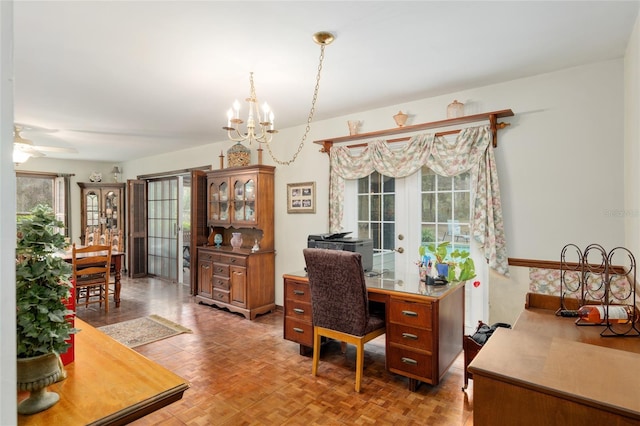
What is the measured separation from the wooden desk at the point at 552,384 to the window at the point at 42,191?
25.4ft

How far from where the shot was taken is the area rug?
3.56 meters

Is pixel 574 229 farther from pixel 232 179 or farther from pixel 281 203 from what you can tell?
pixel 232 179

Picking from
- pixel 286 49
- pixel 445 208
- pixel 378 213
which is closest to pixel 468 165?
pixel 445 208

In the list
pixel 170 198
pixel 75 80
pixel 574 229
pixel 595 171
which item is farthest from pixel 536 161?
pixel 170 198

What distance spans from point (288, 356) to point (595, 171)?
2.98 meters

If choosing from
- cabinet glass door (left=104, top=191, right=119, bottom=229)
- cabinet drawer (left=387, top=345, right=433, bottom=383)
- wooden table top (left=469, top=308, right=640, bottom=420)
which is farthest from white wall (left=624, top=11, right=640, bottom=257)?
cabinet glass door (left=104, top=191, right=119, bottom=229)

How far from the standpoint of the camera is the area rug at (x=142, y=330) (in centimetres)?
356

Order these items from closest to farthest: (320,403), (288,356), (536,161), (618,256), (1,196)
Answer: (1,196) < (320,403) < (618,256) < (536,161) < (288,356)

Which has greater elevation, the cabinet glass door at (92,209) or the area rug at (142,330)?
the cabinet glass door at (92,209)

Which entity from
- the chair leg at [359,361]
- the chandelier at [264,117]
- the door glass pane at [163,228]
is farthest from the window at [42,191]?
the chair leg at [359,361]

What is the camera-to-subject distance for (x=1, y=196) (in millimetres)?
379

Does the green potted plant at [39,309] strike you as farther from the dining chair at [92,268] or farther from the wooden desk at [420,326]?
the dining chair at [92,268]

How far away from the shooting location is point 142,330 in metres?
3.84

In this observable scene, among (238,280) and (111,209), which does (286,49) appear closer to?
(238,280)
